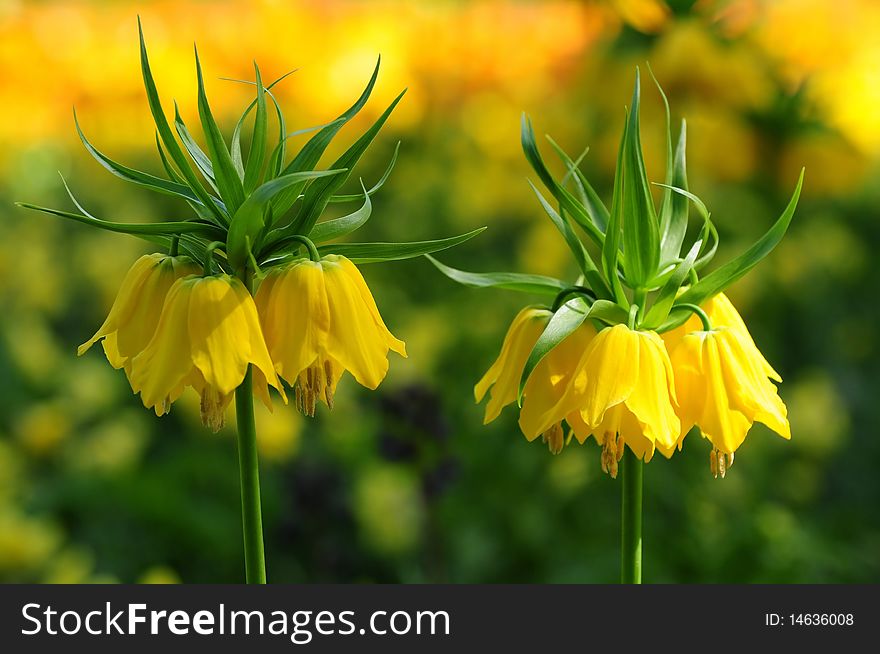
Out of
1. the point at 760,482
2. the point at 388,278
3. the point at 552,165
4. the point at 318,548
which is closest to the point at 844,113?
the point at 552,165

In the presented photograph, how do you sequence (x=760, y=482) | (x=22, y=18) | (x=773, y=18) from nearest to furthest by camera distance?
(x=760, y=482) < (x=773, y=18) < (x=22, y=18)

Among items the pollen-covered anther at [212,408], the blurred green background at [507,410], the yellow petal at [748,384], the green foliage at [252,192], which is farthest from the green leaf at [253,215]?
the blurred green background at [507,410]

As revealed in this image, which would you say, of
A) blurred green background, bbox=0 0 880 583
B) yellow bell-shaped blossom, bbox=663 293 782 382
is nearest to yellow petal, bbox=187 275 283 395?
→ yellow bell-shaped blossom, bbox=663 293 782 382

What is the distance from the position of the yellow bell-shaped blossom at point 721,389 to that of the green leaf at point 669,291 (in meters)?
0.03

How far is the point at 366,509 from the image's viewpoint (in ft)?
6.88

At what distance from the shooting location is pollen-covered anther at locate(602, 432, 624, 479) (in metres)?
0.88

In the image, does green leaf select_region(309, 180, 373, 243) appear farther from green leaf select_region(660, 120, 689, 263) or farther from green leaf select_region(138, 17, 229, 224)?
green leaf select_region(660, 120, 689, 263)

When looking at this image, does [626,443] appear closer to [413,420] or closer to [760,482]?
[413,420]

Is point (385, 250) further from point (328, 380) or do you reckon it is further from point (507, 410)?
point (507, 410)

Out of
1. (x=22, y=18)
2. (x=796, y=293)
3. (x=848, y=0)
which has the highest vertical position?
(x=22, y=18)

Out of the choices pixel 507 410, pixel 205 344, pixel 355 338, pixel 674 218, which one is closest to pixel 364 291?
pixel 355 338

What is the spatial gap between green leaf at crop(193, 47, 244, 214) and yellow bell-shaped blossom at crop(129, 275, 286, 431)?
6 cm

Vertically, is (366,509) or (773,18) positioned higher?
(773,18)

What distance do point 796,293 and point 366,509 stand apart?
127cm
